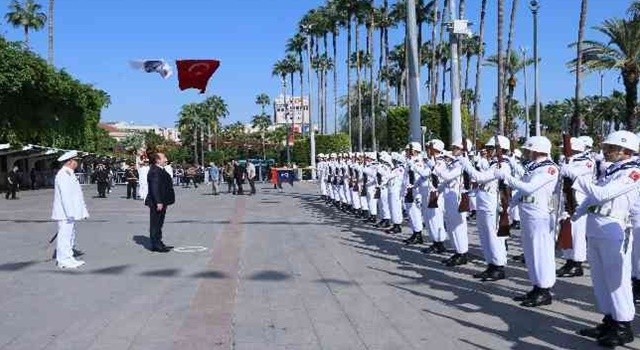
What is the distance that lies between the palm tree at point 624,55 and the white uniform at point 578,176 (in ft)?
69.9

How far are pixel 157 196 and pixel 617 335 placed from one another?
336 inches

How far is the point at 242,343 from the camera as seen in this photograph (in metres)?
6.66

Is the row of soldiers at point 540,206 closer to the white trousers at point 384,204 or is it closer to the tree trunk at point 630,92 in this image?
the white trousers at point 384,204

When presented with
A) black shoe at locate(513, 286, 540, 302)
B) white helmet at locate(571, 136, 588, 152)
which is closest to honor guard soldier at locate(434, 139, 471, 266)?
white helmet at locate(571, 136, 588, 152)

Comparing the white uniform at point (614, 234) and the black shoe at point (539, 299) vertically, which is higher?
the white uniform at point (614, 234)

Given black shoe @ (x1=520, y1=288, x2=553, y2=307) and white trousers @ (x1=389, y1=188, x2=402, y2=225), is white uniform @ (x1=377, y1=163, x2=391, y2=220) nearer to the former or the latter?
white trousers @ (x1=389, y1=188, x2=402, y2=225)

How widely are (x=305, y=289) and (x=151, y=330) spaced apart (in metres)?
2.61

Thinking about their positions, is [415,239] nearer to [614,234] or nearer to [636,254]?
[636,254]

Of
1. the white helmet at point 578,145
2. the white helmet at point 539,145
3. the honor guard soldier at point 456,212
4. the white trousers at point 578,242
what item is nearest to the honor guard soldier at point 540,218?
the white helmet at point 539,145

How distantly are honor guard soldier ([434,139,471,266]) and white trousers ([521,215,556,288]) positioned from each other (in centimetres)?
295

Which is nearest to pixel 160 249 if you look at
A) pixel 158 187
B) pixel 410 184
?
pixel 158 187

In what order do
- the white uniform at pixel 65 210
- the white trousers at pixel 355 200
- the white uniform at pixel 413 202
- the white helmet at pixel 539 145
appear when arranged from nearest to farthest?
the white helmet at pixel 539 145, the white uniform at pixel 65 210, the white uniform at pixel 413 202, the white trousers at pixel 355 200

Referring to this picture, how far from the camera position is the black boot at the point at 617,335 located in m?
6.45

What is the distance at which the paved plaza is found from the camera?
6836 millimetres
